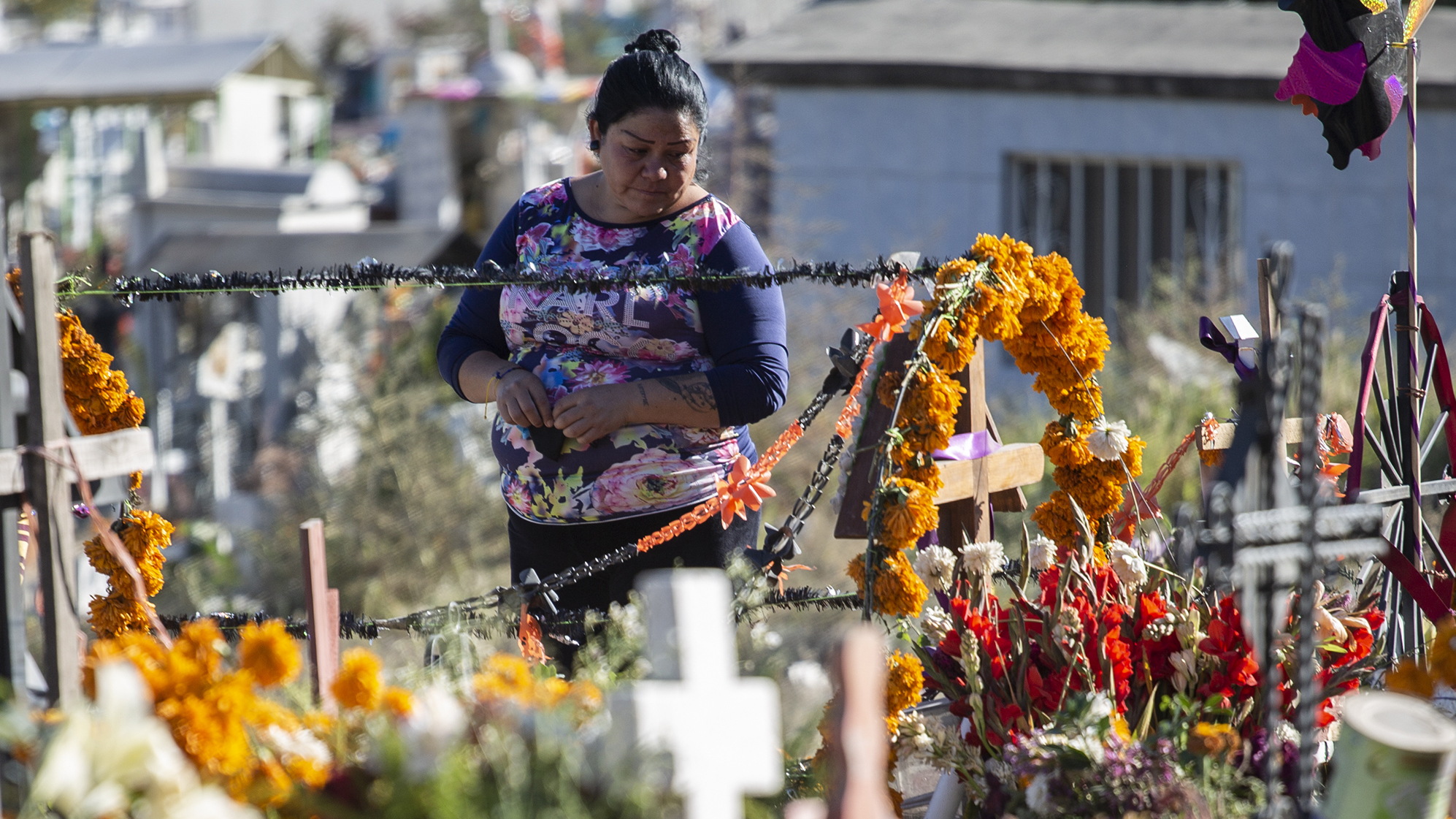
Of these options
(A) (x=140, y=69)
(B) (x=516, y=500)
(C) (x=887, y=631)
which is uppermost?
(A) (x=140, y=69)

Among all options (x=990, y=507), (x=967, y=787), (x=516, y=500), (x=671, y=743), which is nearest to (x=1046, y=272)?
(x=990, y=507)

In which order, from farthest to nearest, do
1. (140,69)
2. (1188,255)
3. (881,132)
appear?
1. (140,69)
2. (881,132)
3. (1188,255)

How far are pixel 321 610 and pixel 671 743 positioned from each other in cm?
102

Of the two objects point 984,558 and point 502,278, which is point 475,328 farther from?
point 984,558

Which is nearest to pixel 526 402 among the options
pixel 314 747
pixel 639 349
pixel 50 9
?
pixel 639 349

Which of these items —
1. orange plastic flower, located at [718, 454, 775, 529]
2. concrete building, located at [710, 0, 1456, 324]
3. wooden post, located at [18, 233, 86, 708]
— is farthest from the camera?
concrete building, located at [710, 0, 1456, 324]

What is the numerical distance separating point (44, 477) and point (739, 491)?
122 cm

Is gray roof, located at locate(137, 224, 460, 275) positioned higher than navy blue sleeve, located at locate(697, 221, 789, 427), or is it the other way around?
gray roof, located at locate(137, 224, 460, 275)

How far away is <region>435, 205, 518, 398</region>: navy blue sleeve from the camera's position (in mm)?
2635

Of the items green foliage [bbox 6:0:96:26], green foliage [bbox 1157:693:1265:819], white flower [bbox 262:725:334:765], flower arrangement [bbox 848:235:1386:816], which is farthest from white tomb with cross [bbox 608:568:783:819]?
green foliage [bbox 6:0:96:26]

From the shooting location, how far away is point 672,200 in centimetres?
248

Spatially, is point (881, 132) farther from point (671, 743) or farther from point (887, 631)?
point (671, 743)

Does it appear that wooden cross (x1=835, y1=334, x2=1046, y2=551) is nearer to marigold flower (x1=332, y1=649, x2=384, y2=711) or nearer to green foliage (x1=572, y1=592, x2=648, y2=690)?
green foliage (x1=572, y1=592, x2=648, y2=690)

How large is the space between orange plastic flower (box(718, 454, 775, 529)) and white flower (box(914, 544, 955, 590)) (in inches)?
14.0
